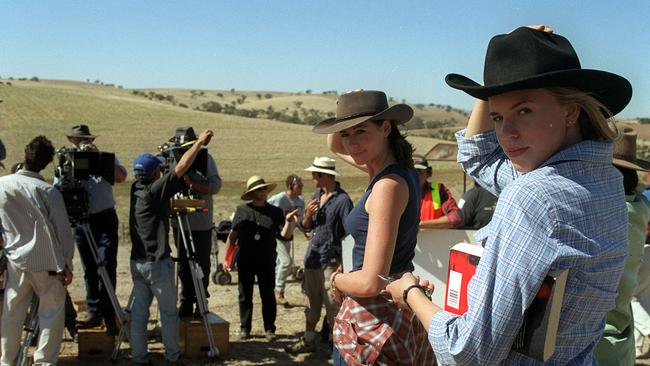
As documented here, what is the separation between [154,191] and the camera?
19.3 ft

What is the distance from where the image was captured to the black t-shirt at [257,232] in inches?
291

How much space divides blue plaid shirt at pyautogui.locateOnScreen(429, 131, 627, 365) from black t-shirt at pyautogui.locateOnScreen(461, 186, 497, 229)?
4.66 m

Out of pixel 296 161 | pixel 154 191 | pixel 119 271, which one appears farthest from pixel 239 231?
pixel 296 161

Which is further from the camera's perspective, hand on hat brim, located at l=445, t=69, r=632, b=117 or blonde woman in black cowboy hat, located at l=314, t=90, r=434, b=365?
blonde woman in black cowboy hat, located at l=314, t=90, r=434, b=365

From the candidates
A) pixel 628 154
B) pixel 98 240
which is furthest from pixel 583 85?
pixel 98 240

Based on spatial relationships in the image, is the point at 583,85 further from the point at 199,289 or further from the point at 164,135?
the point at 164,135

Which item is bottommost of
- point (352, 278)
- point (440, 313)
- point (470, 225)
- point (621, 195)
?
point (470, 225)

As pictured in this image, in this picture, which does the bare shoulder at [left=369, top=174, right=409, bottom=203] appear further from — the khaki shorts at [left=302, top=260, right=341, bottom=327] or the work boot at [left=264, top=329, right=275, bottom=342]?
the work boot at [left=264, top=329, right=275, bottom=342]

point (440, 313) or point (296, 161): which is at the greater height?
point (440, 313)

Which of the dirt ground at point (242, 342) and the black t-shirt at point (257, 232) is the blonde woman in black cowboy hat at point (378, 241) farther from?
the black t-shirt at point (257, 232)

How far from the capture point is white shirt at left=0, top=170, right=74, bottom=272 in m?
5.44

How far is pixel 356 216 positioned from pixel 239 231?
4.70m

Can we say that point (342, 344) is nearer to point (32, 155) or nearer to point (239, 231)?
point (32, 155)

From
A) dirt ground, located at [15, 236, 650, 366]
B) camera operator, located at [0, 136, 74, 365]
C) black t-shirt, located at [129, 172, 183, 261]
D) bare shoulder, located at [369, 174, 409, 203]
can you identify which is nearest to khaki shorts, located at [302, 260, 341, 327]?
dirt ground, located at [15, 236, 650, 366]
